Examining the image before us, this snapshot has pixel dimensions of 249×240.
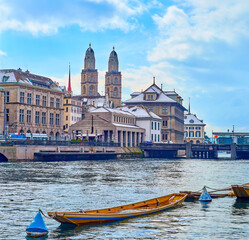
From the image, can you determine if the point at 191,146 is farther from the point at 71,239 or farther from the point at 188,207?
the point at 71,239

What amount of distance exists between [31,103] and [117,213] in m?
126

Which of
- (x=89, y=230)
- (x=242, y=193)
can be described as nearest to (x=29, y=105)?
(x=242, y=193)

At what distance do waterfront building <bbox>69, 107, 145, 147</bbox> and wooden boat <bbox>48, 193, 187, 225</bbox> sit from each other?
109414 mm

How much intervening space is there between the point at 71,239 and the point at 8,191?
70.5 ft

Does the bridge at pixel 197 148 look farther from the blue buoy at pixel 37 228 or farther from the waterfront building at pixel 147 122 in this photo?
the blue buoy at pixel 37 228

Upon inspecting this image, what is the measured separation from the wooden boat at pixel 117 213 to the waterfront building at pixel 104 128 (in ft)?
359

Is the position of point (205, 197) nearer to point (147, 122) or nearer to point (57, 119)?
point (57, 119)

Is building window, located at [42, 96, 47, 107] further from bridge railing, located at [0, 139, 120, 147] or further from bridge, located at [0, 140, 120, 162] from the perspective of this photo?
bridge, located at [0, 140, 120, 162]

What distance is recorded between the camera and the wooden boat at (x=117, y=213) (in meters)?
28.7

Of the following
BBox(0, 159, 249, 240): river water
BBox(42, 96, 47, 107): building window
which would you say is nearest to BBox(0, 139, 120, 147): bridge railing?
BBox(42, 96, 47, 107): building window

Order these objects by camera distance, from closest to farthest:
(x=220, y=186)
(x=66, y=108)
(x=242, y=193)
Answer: (x=242, y=193), (x=220, y=186), (x=66, y=108)

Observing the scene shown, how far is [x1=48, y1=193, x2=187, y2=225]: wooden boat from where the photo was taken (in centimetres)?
2866

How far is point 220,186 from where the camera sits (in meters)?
56.4

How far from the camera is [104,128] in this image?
155m
